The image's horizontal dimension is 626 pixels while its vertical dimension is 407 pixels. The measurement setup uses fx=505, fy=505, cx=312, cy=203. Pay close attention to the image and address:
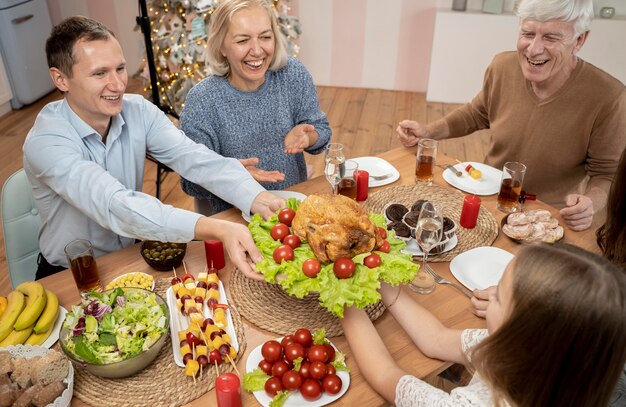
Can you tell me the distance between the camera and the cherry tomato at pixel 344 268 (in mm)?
1336

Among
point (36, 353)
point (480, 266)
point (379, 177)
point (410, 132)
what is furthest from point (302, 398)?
point (410, 132)

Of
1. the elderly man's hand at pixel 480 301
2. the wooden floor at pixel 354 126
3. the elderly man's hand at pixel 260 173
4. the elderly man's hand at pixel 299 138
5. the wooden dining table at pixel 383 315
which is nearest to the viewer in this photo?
the wooden dining table at pixel 383 315

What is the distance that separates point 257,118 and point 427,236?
107 cm

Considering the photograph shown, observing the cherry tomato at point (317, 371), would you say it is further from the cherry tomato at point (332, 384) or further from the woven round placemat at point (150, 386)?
the woven round placemat at point (150, 386)

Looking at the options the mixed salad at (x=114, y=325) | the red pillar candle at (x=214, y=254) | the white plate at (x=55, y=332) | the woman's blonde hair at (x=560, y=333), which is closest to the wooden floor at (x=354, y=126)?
the red pillar candle at (x=214, y=254)

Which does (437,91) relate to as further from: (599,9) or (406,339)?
(406,339)

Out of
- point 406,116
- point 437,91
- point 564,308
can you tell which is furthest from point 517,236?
point 437,91

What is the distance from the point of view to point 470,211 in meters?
1.82

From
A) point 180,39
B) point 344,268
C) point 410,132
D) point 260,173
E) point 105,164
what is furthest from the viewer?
point 180,39

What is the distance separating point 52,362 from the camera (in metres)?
1.16

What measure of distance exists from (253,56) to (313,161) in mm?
2131

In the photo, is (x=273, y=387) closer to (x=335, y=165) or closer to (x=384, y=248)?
(x=384, y=248)

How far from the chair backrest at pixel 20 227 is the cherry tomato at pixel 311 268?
1.23m

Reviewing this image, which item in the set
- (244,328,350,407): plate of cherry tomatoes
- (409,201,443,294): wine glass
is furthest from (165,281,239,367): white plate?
(409,201,443,294): wine glass
